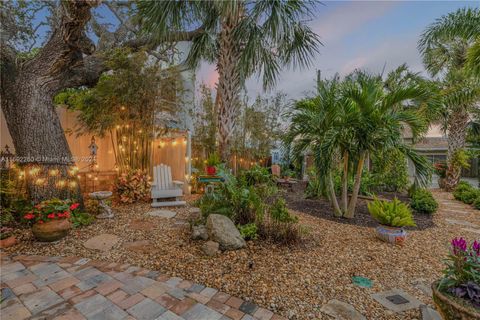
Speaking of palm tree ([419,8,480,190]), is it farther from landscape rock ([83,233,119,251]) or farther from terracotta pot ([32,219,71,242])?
terracotta pot ([32,219,71,242])

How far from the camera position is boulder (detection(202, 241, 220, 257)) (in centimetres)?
265

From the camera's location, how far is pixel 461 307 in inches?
54.5

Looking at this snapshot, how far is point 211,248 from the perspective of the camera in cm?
268

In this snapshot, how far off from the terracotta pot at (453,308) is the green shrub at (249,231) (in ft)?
6.30

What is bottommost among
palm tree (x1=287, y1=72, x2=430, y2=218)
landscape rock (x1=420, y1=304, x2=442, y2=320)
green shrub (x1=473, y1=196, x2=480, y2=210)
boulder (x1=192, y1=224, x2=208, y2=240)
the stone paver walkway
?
green shrub (x1=473, y1=196, x2=480, y2=210)

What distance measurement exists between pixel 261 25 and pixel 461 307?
17.0ft

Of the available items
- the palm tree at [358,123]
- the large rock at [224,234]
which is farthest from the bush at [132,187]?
the palm tree at [358,123]

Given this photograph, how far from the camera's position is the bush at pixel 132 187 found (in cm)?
505

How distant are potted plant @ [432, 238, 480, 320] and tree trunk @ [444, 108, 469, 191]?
8504 millimetres

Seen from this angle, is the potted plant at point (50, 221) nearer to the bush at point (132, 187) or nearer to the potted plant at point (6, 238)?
the potted plant at point (6, 238)

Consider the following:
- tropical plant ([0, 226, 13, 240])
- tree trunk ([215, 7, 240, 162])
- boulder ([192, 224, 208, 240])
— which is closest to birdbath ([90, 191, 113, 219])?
tropical plant ([0, 226, 13, 240])

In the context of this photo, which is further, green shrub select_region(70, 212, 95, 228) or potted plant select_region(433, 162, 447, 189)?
potted plant select_region(433, 162, 447, 189)

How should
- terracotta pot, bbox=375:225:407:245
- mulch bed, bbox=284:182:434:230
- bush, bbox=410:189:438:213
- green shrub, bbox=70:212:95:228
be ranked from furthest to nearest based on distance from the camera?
bush, bbox=410:189:438:213 < mulch bed, bbox=284:182:434:230 < green shrub, bbox=70:212:95:228 < terracotta pot, bbox=375:225:407:245

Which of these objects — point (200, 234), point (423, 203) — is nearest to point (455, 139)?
point (423, 203)
